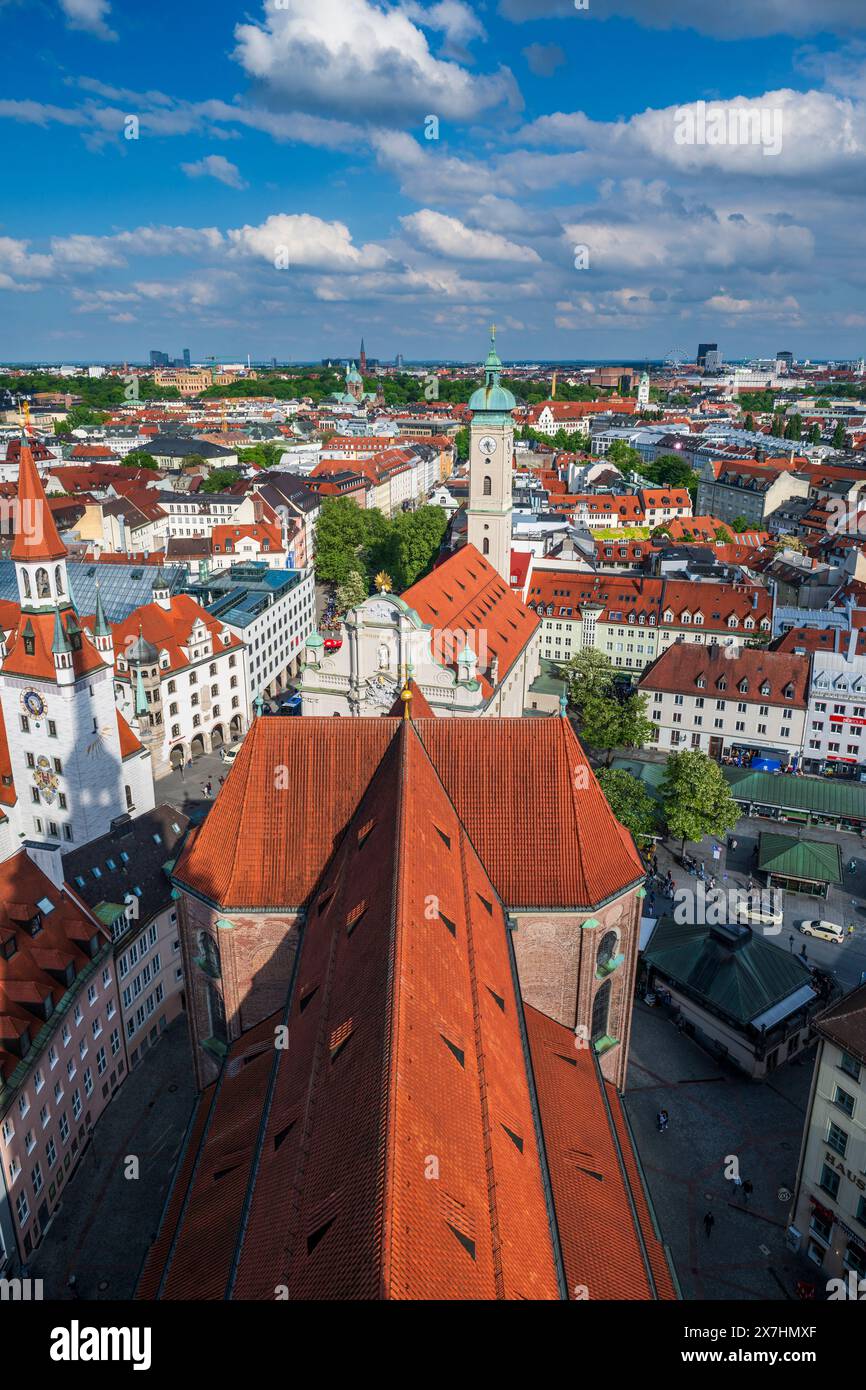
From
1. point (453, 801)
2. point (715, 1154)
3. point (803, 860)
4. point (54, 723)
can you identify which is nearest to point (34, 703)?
point (54, 723)

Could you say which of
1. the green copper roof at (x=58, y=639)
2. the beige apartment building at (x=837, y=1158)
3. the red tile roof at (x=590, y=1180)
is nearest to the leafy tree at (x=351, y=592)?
the green copper roof at (x=58, y=639)

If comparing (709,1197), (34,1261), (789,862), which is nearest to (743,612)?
(789,862)

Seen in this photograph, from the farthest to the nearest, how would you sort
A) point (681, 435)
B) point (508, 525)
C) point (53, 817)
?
point (681, 435)
point (508, 525)
point (53, 817)

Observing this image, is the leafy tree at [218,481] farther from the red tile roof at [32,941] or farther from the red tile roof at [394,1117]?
the red tile roof at [394,1117]

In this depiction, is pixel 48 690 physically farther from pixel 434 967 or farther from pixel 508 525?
pixel 508 525

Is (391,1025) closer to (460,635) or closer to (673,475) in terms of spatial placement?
(460,635)

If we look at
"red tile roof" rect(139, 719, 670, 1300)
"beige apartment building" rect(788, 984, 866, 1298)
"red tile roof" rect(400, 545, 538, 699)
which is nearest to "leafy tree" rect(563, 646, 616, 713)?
"red tile roof" rect(400, 545, 538, 699)
